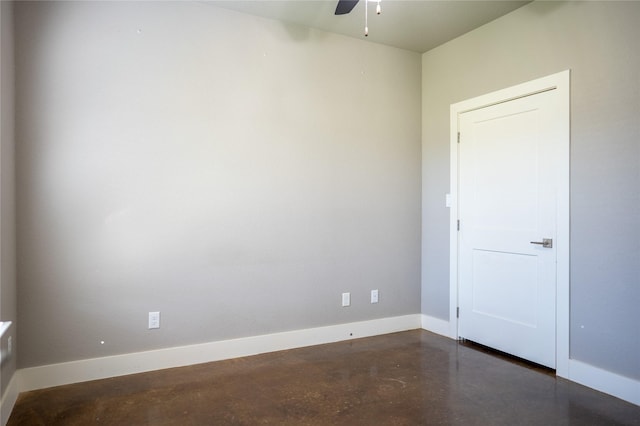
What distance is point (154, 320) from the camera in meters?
2.83

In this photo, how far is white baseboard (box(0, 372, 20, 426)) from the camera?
2084mm

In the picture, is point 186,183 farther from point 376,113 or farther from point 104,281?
point 376,113

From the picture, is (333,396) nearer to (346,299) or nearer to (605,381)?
(346,299)

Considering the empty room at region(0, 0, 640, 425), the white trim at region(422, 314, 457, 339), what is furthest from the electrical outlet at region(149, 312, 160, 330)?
the white trim at region(422, 314, 457, 339)

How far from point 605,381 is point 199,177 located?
3.12 metres

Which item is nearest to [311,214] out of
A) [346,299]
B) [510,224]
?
[346,299]

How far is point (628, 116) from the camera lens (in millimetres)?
2424

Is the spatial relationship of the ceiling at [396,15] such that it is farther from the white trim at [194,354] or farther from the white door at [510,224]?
the white trim at [194,354]

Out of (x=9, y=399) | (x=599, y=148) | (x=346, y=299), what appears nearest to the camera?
(x=9, y=399)

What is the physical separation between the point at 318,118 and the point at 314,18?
31.8 inches

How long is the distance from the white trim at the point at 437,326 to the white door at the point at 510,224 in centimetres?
12

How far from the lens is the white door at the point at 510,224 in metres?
2.86

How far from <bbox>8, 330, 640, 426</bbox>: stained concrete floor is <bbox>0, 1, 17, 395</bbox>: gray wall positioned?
0.41 meters

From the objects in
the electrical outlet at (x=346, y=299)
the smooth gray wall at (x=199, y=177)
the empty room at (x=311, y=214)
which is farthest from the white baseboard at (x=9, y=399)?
the electrical outlet at (x=346, y=299)
